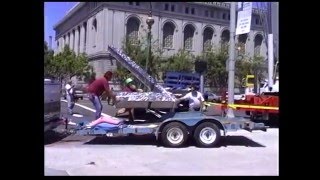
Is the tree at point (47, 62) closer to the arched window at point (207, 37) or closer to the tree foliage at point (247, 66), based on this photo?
the tree foliage at point (247, 66)

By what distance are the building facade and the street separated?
36.9m

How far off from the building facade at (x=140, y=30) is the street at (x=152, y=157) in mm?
36907

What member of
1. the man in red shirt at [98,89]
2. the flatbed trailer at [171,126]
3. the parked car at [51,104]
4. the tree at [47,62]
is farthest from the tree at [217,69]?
the flatbed trailer at [171,126]

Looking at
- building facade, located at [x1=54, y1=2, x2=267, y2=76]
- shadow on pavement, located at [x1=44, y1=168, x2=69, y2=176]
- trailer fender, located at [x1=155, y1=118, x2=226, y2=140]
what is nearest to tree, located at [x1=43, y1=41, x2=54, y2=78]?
shadow on pavement, located at [x1=44, y1=168, x2=69, y2=176]

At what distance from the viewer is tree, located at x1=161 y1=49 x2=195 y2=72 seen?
49656 mm

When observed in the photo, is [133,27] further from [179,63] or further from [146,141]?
[146,141]

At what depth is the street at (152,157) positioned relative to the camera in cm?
766

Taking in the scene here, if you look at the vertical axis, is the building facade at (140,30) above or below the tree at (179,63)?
above

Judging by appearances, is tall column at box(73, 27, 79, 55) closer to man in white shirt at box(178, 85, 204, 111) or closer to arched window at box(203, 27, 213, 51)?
arched window at box(203, 27, 213, 51)

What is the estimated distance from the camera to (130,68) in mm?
11766
